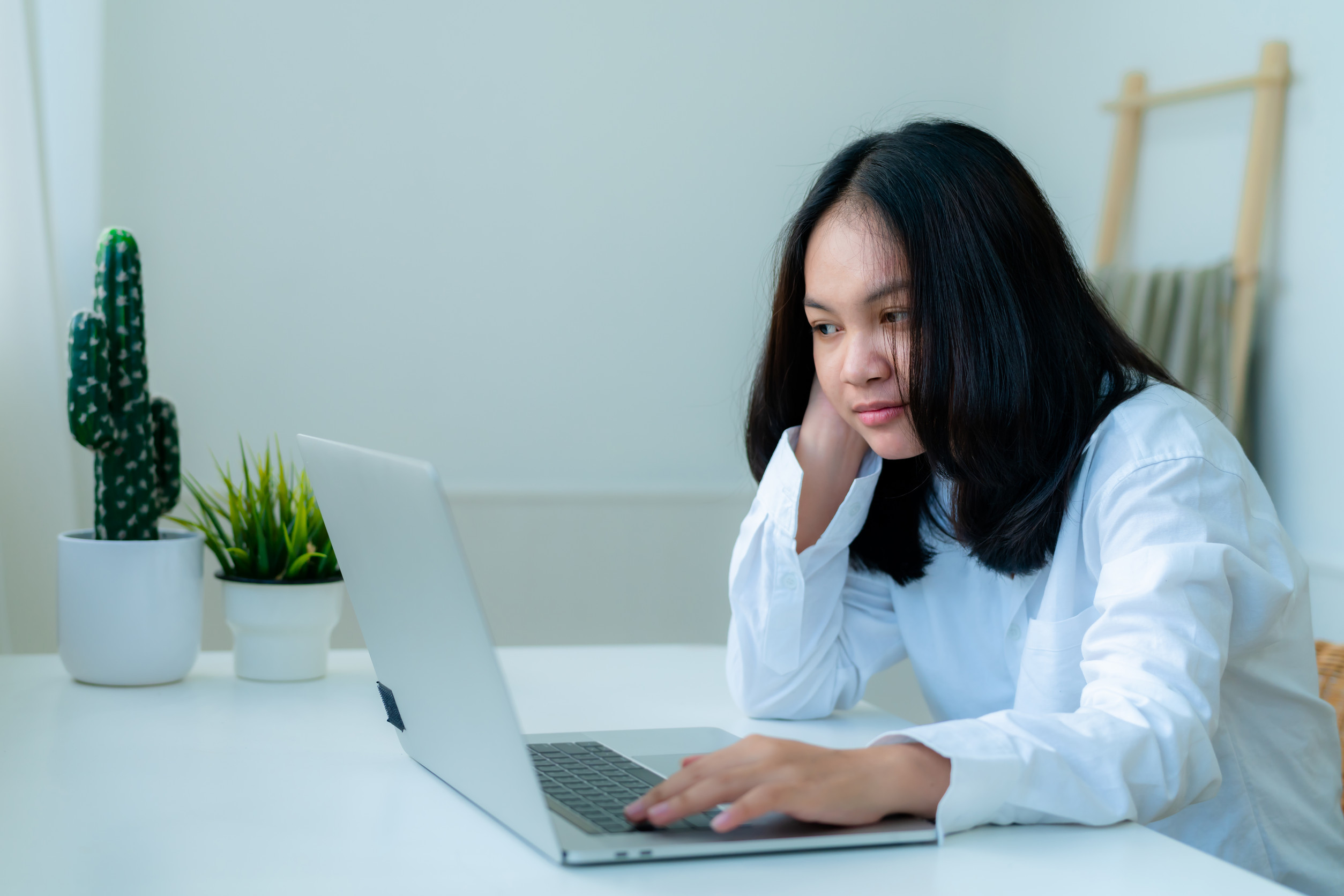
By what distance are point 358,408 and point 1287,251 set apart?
1.77 meters

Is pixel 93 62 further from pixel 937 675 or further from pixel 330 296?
pixel 937 675

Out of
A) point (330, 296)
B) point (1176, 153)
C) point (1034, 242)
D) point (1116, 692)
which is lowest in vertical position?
point (1116, 692)

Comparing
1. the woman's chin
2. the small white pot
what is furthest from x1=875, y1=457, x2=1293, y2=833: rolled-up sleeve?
the small white pot

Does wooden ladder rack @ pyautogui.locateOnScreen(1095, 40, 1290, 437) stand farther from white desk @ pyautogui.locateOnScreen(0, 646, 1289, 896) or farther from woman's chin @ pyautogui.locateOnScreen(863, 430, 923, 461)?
white desk @ pyautogui.locateOnScreen(0, 646, 1289, 896)

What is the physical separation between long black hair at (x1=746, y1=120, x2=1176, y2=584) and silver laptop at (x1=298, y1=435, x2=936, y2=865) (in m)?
0.38

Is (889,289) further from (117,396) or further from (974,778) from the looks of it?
(117,396)

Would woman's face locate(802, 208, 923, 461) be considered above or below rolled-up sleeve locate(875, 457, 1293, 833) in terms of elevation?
above

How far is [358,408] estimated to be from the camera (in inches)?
92.0

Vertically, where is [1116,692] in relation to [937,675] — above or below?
above

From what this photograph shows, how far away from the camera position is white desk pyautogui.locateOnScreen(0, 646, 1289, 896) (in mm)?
621

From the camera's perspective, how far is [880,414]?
106cm

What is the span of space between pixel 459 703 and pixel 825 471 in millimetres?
598

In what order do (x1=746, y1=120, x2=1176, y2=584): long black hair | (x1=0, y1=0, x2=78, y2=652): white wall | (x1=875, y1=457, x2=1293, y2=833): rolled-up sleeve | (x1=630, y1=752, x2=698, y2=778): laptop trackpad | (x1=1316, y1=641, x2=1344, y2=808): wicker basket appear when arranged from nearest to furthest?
(x1=875, y1=457, x2=1293, y2=833): rolled-up sleeve → (x1=630, y1=752, x2=698, y2=778): laptop trackpad → (x1=746, y1=120, x2=1176, y2=584): long black hair → (x1=1316, y1=641, x2=1344, y2=808): wicker basket → (x1=0, y1=0, x2=78, y2=652): white wall

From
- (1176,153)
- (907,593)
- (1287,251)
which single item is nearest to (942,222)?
(907,593)
